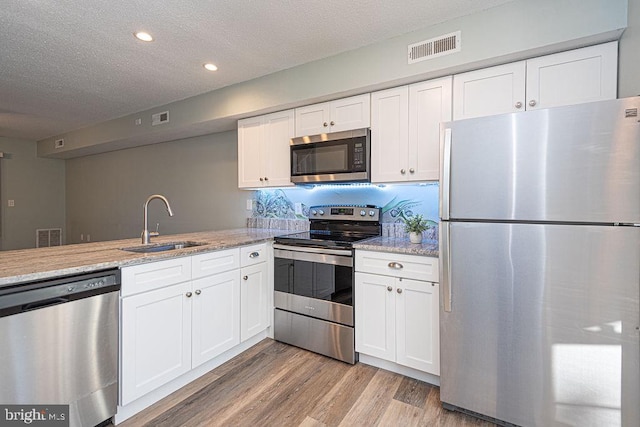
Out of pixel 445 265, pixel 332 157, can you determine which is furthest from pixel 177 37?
pixel 445 265

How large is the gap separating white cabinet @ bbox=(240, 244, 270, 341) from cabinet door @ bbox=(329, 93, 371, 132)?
1277 millimetres

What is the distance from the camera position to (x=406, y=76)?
2184 mm

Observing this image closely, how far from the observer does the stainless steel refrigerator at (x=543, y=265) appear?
1369 millimetres

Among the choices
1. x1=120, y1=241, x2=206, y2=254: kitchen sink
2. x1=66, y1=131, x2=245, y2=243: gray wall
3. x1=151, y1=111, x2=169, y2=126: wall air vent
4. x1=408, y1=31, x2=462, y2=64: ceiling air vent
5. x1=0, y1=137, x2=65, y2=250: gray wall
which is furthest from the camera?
x1=0, y1=137, x2=65, y2=250: gray wall

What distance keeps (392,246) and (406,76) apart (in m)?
1.24

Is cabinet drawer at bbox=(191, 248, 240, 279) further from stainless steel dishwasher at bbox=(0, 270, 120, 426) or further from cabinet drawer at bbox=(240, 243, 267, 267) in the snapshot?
stainless steel dishwasher at bbox=(0, 270, 120, 426)

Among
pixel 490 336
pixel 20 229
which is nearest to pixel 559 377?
pixel 490 336

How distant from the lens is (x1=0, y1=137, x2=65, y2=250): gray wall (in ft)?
18.3

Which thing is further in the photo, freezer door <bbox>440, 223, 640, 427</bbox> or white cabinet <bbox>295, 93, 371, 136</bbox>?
white cabinet <bbox>295, 93, 371, 136</bbox>

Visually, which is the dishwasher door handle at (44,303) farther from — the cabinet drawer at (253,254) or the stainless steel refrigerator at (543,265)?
the stainless steel refrigerator at (543,265)

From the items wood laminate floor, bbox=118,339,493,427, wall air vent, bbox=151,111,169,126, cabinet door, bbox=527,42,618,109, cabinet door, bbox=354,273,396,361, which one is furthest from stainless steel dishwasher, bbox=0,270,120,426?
cabinet door, bbox=527,42,618,109

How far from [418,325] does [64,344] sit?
2020mm

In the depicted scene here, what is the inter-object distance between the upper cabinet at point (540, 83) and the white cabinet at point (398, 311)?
3.71 feet

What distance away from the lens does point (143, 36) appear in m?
2.20
